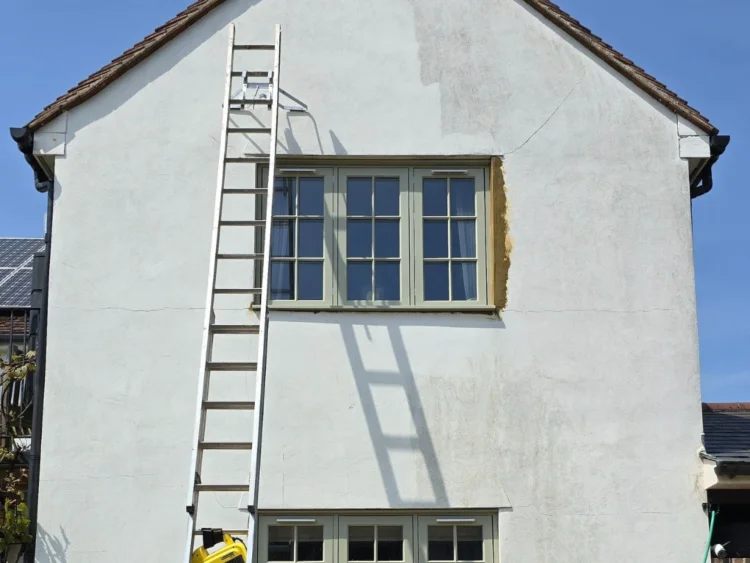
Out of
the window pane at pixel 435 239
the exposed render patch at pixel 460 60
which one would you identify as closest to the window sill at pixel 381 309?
the window pane at pixel 435 239

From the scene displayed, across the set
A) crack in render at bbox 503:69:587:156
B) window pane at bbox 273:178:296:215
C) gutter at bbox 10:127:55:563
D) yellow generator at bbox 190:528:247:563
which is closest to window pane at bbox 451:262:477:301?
crack in render at bbox 503:69:587:156

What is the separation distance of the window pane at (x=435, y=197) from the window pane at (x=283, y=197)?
115 centimetres

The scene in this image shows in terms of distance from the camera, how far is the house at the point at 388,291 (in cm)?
876

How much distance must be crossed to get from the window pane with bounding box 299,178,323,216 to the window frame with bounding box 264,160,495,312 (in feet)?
0.19

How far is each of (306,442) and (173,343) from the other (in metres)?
1.37

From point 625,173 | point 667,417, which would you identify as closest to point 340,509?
point 667,417

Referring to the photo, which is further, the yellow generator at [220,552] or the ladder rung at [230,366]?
the ladder rung at [230,366]

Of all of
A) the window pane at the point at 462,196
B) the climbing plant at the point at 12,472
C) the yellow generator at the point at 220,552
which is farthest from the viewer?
the window pane at the point at 462,196

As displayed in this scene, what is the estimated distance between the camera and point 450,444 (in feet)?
29.1

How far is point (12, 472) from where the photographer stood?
9.62 m

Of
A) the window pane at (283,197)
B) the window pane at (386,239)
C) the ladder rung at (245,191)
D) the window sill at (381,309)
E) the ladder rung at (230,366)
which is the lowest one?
the ladder rung at (230,366)

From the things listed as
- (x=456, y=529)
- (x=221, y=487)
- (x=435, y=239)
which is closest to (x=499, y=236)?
(x=435, y=239)

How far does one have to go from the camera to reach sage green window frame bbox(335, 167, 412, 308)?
9227mm

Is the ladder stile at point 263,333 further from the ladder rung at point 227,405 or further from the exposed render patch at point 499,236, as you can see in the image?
the exposed render patch at point 499,236
